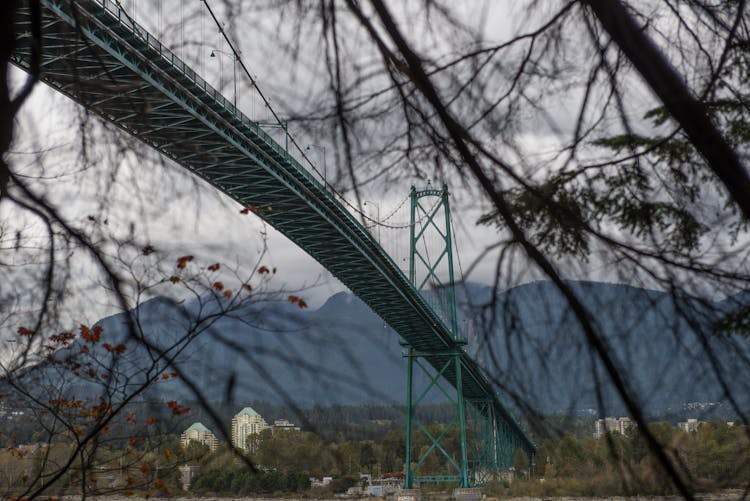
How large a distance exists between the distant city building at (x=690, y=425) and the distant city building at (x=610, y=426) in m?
0.10

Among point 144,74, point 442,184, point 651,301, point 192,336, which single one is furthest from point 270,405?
point 144,74

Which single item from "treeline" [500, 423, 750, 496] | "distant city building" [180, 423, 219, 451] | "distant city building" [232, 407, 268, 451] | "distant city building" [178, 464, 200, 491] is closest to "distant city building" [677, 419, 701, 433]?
"treeline" [500, 423, 750, 496]

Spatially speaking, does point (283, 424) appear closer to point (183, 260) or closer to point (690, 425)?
point (183, 260)

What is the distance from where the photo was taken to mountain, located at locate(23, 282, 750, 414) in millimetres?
1219

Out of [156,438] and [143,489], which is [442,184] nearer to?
[156,438]

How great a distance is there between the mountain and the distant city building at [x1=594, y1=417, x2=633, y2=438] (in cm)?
4

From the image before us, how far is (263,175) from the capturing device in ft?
37.1

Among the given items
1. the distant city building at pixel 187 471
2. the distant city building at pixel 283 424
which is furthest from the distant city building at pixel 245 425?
the distant city building at pixel 187 471

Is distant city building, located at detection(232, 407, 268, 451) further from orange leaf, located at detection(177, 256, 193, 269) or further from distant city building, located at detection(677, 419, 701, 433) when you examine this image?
distant city building, located at detection(677, 419, 701, 433)

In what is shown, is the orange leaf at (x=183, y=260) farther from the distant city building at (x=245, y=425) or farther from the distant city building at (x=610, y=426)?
the distant city building at (x=610, y=426)

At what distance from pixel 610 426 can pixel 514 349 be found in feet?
0.73

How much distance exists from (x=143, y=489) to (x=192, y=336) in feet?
3.45

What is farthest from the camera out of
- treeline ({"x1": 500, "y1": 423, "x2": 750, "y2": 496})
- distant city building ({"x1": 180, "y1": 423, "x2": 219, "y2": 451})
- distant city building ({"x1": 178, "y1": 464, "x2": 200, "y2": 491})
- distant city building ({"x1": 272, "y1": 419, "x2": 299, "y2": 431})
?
distant city building ({"x1": 178, "y1": 464, "x2": 200, "y2": 491})

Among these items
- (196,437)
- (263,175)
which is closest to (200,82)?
(263,175)
